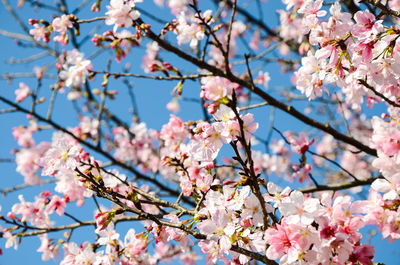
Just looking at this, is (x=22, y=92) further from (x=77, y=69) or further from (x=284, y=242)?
(x=284, y=242)

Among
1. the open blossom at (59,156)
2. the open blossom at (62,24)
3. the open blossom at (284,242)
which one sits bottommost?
the open blossom at (284,242)

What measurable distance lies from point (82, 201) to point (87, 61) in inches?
52.1

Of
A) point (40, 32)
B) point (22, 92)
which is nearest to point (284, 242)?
point (40, 32)

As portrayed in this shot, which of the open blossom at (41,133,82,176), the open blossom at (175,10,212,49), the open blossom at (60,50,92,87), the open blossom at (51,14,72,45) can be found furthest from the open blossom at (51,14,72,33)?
the open blossom at (41,133,82,176)

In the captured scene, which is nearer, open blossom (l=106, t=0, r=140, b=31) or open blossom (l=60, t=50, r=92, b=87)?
open blossom (l=106, t=0, r=140, b=31)

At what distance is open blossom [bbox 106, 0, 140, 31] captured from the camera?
2514 mm

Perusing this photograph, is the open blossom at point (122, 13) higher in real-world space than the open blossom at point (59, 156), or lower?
higher

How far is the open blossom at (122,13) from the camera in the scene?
2514mm

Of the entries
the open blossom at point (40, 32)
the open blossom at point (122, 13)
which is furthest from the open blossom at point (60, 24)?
the open blossom at point (122, 13)

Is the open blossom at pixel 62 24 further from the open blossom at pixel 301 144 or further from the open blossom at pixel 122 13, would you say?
the open blossom at pixel 301 144

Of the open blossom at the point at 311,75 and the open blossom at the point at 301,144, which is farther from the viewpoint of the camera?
the open blossom at the point at 301,144

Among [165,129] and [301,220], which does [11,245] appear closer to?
[165,129]

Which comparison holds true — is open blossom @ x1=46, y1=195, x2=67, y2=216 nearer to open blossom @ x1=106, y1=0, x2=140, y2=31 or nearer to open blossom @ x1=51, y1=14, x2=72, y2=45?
open blossom @ x1=51, y1=14, x2=72, y2=45

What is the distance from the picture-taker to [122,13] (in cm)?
254
